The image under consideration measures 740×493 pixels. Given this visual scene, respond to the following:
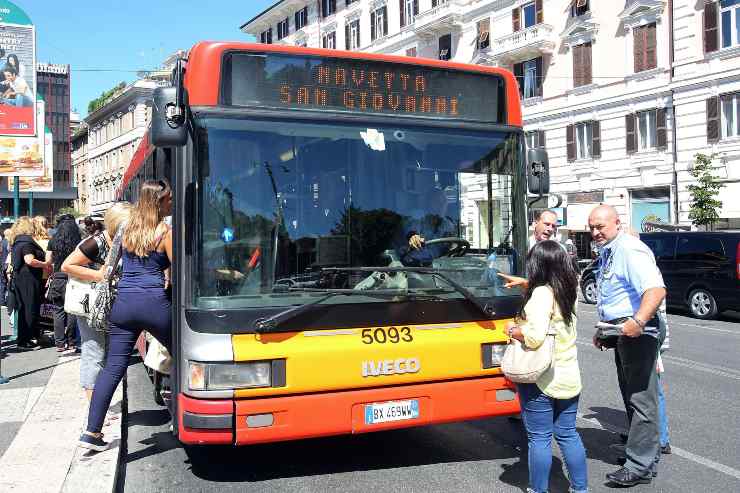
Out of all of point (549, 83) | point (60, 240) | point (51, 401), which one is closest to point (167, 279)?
point (51, 401)

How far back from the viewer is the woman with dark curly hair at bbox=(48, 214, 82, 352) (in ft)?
29.6

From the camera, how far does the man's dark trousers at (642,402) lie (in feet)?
16.0

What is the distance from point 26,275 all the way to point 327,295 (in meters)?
7.03

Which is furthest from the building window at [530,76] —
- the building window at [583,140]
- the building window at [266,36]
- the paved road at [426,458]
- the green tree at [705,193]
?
the paved road at [426,458]

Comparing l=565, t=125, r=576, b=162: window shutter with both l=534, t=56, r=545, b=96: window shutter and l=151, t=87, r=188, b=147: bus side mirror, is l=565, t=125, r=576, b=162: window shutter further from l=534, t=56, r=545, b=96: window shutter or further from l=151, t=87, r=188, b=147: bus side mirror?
l=151, t=87, r=188, b=147: bus side mirror

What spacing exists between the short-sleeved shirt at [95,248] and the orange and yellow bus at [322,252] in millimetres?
1006

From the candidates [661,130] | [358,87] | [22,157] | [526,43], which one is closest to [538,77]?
[526,43]

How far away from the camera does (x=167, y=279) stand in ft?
17.5

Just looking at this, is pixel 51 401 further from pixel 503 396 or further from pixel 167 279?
pixel 503 396

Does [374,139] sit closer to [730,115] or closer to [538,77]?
[730,115]

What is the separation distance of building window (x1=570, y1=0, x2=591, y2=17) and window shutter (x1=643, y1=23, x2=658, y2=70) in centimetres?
331

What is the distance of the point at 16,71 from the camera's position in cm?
948

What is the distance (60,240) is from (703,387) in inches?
296

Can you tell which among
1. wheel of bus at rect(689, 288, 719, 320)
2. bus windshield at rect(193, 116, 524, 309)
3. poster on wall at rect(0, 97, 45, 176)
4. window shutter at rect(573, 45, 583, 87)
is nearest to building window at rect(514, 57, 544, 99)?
window shutter at rect(573, 45, 583, 87)
